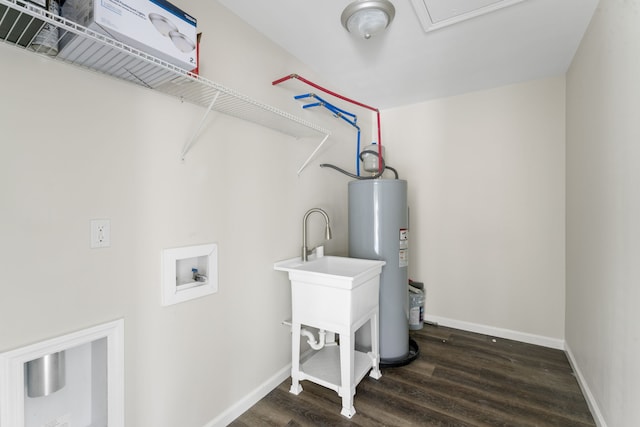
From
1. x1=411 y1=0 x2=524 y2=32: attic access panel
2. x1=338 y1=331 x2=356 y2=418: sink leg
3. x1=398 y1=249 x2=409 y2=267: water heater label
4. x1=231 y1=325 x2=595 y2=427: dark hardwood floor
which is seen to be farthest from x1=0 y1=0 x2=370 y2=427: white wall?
x1=411 y1=0 x2=524 y2=32: attic access panel

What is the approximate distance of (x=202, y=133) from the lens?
1430 millimetres

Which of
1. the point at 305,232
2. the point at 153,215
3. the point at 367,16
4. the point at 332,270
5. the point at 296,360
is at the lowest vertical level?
the point at 296,360

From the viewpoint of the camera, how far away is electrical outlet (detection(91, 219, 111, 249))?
1044 mm

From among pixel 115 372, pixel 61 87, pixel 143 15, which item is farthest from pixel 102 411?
pixel 143 15

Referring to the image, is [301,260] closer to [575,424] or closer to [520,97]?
[575,424]

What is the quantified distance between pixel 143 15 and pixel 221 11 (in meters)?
0.77

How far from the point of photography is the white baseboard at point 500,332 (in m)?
2.38

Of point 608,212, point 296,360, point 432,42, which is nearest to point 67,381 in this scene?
point 296,360

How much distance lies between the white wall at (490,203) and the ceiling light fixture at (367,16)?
1543 mm

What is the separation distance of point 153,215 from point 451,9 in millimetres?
1877

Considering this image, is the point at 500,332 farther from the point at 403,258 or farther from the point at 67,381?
the point at 67,381

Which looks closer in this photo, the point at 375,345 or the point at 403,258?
the point at 375,345

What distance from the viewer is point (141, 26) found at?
909 mm

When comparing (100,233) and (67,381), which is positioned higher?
(100,233)
